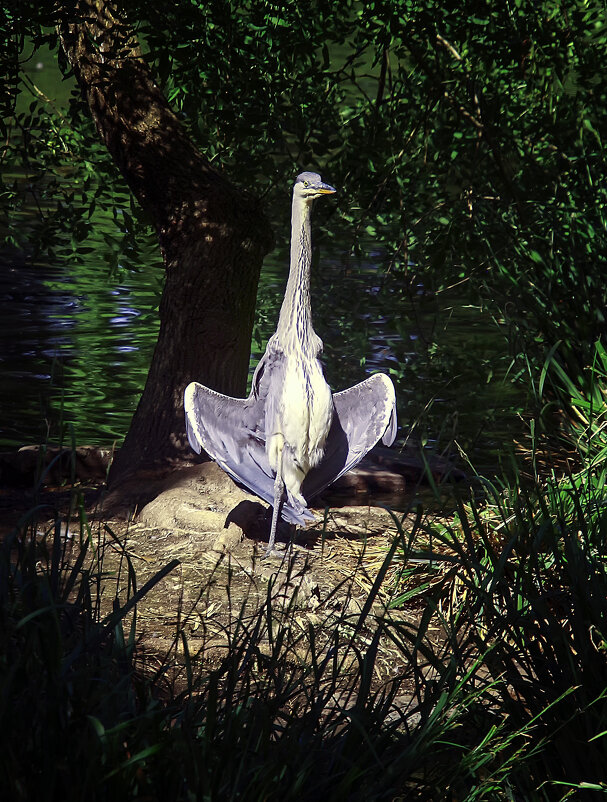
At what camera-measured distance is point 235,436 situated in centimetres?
502

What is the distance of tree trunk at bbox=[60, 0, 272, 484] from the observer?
18.5ft

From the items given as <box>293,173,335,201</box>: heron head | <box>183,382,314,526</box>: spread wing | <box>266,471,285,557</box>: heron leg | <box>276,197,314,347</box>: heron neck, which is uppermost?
<box>293,173,335,201</box>: heron head

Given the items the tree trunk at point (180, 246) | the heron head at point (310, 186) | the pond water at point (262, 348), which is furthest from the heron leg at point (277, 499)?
the heron head at point (310, 186)

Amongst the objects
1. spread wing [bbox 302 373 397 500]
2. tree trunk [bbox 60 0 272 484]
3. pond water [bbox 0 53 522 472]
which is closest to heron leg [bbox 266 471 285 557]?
spread wing [bbox 302 373 397 500]

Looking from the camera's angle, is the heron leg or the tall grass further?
the heron leg

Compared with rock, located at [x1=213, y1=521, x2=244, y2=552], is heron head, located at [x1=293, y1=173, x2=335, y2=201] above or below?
above

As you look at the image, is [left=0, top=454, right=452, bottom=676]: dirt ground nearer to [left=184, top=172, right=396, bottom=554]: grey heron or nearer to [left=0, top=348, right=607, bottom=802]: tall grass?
[left=184, top=172, right=396, bottom=554]: grey heron

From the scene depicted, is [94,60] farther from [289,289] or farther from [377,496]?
[377,496]

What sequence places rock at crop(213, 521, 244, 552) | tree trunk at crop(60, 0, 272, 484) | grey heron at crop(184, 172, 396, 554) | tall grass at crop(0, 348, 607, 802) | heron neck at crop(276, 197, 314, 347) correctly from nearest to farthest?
tall grass at crop(0, 348, 607, 802)
rock at crop(213, 521, 244, 552)
grey heron at crop(184, 172, 396, 554)
heron neck at crop(276, 197, 314, 347)
tree trunk at crop(60, 0, 272, 484)

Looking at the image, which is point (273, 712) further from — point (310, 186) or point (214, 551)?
point (310, 186)

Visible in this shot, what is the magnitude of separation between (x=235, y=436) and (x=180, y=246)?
4.61 ft

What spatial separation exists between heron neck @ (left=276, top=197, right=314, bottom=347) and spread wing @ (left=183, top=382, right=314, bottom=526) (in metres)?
0.42

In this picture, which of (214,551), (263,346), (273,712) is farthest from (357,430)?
(263,346)

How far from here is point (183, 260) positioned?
5.74m
